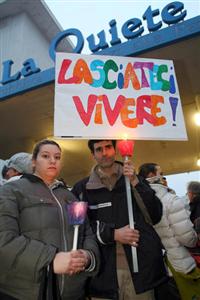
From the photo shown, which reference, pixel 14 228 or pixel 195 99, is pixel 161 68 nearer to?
pixel 14 228

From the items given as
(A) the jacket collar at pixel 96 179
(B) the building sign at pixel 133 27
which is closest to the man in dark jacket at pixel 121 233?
(A) the jacket collar at pixel 96 179

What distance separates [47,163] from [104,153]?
68cm

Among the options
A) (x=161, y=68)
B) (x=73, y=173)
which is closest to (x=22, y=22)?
(x=73, y=173)

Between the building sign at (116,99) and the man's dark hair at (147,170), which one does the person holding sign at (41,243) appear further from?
the man's dark hair at (147,170)

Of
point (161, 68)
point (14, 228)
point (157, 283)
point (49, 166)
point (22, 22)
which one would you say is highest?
point (22, 22)

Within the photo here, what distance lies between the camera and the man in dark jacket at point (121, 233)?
234 centimetres

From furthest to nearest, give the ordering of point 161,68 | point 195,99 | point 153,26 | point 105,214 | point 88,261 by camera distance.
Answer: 1. point 195,99
2. point 153,26
3. point 161,68
4. point 105,214
5. point 88,261

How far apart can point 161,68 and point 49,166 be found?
1.38 meters

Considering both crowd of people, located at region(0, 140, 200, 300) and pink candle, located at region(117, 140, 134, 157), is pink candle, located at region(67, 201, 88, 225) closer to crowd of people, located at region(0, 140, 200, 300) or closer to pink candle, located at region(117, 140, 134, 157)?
crowd of people, located at region(0, 140, 200, 300)

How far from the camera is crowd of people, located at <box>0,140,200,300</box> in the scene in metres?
1.72

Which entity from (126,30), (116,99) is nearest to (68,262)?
(116,99)

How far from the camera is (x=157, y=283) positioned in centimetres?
236

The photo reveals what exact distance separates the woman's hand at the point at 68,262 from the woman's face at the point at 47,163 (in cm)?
63

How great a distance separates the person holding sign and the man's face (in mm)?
588
